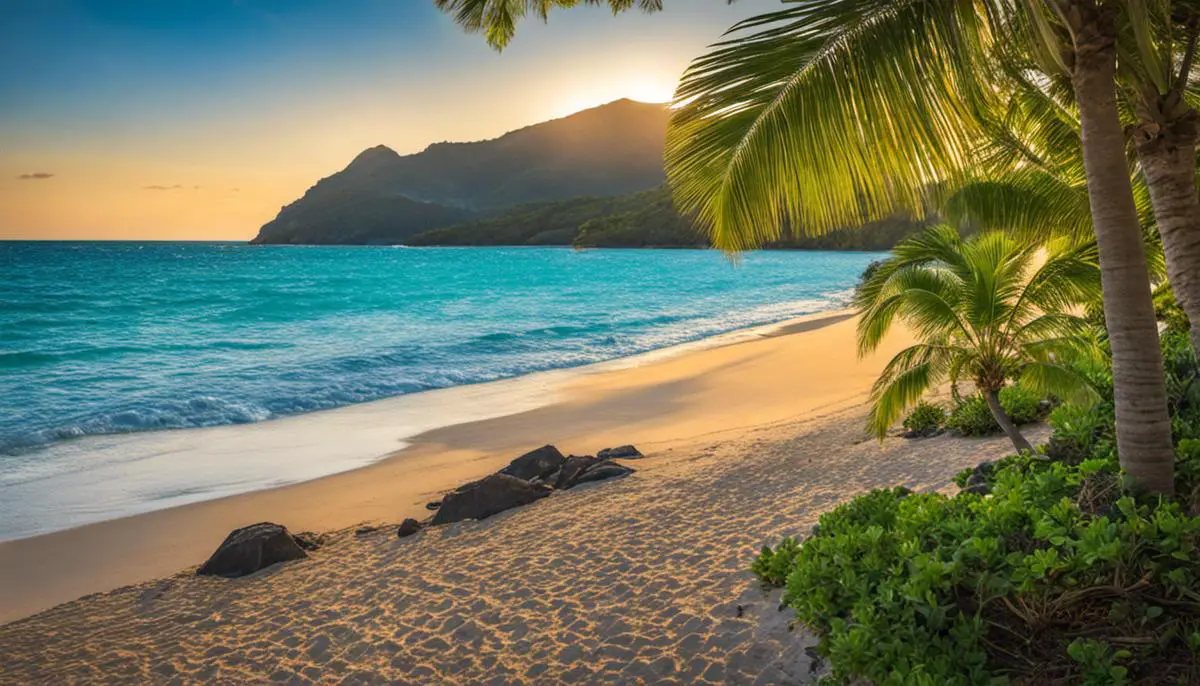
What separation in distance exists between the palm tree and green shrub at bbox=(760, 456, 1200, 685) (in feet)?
7.24

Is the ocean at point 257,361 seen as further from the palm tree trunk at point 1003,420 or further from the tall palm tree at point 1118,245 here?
the tall palm tree at point 1118,245

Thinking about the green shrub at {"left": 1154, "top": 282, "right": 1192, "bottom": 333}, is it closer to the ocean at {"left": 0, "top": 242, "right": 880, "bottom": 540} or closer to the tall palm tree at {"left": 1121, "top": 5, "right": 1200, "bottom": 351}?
the tall palm tree at {"left": 1121, "top": 5, "right": 1200, "bottom": 351}

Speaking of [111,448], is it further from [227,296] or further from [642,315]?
[227,296]

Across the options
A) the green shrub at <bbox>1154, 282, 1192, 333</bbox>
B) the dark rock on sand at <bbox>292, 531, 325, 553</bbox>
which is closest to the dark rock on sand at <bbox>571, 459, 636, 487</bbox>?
the dark rock on sand at <bbox>292, 531, 325, 553</bbox>

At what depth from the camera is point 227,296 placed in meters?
38.9

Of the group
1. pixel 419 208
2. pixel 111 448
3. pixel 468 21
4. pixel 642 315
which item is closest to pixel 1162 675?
pixel 468 21

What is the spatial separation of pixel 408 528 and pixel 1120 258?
5.83 metres

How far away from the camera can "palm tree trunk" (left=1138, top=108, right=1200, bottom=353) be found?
3725 millimetres

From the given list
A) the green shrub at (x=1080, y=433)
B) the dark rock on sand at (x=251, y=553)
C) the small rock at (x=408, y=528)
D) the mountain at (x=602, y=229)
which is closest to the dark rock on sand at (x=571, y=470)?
the small rock at (x=408, y=528)

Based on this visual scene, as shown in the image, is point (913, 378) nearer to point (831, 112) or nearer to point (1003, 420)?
point (1003, 420)

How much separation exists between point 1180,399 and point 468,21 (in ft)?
21.9

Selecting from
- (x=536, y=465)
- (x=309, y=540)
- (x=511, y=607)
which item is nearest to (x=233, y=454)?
(x=309, y=540)

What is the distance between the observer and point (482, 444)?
1026 cm

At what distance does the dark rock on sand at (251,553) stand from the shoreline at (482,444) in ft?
1.53
